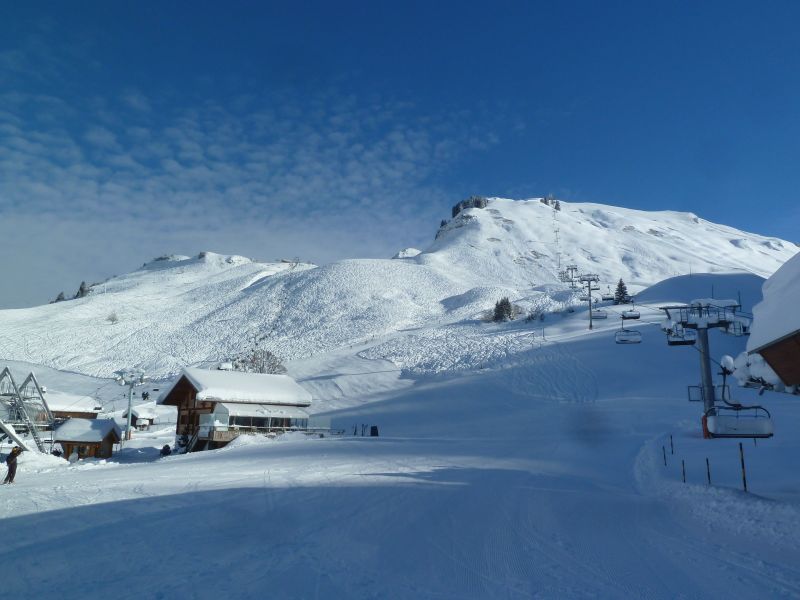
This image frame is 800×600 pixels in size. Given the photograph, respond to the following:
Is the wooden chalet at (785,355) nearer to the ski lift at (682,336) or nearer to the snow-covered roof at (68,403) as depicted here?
the ski lift at (682,336)

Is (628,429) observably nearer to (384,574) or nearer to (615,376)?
(615,376)

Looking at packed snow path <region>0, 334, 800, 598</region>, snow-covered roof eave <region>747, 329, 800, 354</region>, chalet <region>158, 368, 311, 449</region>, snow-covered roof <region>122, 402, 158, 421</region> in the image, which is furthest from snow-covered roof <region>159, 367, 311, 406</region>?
snow-covered roof eave <region>747, 329, 800, 354</region>

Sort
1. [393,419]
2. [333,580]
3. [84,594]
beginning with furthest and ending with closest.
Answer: [393,419] < [333,580] < [84,594]

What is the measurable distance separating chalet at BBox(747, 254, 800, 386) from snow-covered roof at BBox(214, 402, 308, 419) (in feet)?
106

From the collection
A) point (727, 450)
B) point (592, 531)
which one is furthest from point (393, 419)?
point (592, 531)

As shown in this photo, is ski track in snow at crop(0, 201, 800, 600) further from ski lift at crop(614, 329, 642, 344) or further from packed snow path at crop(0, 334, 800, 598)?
ski lift at crop(614, 329, 642, 344)

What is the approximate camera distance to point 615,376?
44312 millimetres

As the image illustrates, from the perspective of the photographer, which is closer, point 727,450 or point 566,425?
point 727,450

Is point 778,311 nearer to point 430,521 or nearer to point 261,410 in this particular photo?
point 430,521

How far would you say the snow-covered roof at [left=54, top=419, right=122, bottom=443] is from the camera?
3962 centimetres

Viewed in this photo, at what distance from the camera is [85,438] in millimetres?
39781

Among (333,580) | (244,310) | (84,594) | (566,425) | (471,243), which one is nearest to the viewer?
(84,594)

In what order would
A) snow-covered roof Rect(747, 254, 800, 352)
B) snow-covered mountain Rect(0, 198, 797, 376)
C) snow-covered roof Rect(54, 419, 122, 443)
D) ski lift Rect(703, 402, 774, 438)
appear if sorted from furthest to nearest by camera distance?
snow-covered mountain Rect(0, 198, 797, 376) < snow-covered roof Rect(54, 419, 122, 443) < ski lift Rect(703, 402, 774, 438) < snow-covered roof Rect(747, 254, 800, 352)

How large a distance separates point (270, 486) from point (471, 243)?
139944 millimetres
